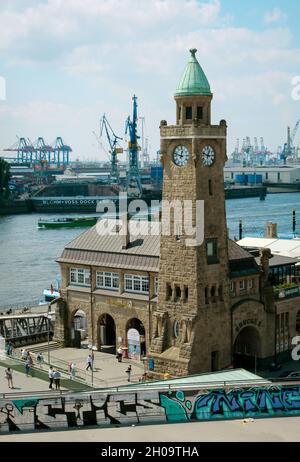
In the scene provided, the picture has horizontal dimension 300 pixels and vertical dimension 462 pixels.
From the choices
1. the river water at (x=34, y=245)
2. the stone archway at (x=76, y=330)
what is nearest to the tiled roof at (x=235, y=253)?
the stone archway at (x=76, y=330)

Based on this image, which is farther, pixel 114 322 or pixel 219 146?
pixel 114 322

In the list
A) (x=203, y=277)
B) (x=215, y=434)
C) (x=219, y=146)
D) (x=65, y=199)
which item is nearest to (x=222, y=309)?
(x=203, y=277)

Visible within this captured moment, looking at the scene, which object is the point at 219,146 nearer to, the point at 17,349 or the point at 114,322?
the point at 114,322

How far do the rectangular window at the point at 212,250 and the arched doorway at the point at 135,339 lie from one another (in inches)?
240

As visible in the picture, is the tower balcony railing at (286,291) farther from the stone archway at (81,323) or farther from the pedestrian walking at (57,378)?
the pedestrian walking at (57,378)

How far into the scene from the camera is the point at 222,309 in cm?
4147

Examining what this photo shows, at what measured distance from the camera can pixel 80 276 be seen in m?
47.5

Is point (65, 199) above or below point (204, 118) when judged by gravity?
below

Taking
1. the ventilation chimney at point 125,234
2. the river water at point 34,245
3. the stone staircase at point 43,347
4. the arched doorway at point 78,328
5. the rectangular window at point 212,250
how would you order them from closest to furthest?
the rectangular window at point 212,250 < the ventilation chimney at point 125,234 < the stone staircase at point 43,347 < the arched doorway at point 78,328 < the river water at point 34,245

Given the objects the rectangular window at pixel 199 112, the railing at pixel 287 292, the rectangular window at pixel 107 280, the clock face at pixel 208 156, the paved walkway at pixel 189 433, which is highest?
the rectangular window at pixel 199 112

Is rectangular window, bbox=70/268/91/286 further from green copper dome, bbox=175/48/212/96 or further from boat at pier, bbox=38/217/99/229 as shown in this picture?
boat at pier, bbox=38/217/99/229

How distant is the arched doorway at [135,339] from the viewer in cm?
4412

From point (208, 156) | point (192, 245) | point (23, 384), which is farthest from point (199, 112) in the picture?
point (23, 384)
